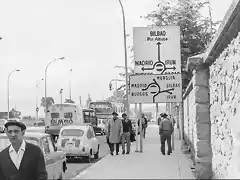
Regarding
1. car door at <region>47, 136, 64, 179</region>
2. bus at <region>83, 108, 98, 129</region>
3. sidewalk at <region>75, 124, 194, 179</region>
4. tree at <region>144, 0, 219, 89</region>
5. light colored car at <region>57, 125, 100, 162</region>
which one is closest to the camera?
car door at <region>47, 136, 64, 179</region>

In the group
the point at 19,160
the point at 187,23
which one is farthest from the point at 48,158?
the point at 187,23

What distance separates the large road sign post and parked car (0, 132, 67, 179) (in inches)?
397

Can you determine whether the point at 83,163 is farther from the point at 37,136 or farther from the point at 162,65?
the point at 37,136

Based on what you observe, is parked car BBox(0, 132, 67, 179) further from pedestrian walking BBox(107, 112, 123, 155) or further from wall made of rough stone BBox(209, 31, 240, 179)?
pedestrian walking BBox(107, 112, 123, 155)

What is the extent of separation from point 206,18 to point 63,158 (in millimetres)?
19764

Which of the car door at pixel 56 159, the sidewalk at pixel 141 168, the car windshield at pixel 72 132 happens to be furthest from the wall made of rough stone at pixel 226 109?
the car windshield at pixel 72 132

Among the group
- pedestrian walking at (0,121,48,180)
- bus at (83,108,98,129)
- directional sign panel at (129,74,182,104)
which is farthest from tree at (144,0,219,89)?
pedestrian walking at (0,121,48,180)

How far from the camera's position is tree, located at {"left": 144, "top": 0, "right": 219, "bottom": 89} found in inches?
1129

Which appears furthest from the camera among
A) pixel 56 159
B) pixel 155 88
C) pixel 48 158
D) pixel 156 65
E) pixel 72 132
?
pixel 155 88

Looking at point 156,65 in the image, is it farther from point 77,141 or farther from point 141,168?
point 141,168

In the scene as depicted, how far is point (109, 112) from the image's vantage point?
165 ft

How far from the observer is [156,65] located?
21422mm

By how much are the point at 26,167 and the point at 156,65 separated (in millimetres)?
16482

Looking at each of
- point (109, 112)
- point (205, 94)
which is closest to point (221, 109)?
point (205, 94)
